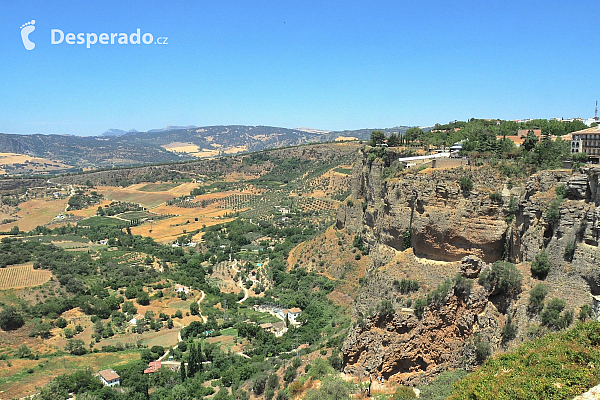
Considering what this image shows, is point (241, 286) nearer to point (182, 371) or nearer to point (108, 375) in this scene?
point (182, 371)

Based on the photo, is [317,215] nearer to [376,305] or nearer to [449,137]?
[449,137]

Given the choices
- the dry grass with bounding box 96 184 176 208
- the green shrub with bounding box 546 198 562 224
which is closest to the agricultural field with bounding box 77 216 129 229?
the dry grass with bounding box 96 184 176 208

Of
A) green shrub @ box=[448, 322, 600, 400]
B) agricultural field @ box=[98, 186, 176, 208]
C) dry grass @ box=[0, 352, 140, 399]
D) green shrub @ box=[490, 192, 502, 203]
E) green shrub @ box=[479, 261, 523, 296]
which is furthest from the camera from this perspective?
agricultural field @ box=[98, 186, 176, 208]

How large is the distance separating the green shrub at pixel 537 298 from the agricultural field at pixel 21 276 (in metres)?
60.6

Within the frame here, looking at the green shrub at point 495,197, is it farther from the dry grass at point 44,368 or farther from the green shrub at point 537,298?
the dry grass at point 44,368

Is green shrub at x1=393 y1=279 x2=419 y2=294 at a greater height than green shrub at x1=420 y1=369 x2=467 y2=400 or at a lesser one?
greater

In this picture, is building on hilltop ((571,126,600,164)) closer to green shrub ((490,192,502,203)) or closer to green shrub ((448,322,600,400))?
green shrub ((490,192,502,203))

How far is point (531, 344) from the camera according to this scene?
17.5 metres

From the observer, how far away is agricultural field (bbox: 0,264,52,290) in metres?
59.7

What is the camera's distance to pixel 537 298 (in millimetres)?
18594

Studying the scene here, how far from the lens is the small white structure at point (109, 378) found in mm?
38219

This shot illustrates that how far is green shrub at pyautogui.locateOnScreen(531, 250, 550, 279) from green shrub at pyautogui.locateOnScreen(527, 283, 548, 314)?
58 cm

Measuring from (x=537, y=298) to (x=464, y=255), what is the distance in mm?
5227

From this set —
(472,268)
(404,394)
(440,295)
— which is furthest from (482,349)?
(404,394)
